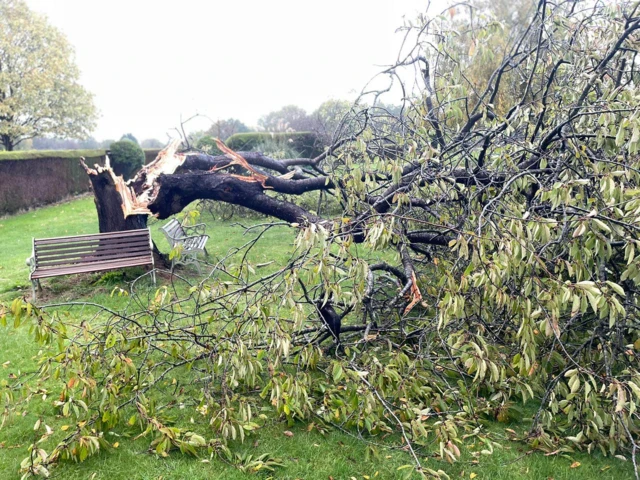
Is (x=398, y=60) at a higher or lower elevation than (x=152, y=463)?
higher

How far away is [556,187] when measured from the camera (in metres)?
2.32

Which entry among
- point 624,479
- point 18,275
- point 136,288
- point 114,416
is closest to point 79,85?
point 18,275

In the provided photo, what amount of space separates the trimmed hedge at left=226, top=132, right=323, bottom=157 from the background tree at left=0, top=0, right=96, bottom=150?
1142 cm

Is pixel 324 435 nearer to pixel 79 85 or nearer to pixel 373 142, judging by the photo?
pixel 373 142

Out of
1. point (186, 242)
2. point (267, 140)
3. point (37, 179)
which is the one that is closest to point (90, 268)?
point (186, 242)

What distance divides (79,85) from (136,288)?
72.5 ft

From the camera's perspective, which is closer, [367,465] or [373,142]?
[367,465]

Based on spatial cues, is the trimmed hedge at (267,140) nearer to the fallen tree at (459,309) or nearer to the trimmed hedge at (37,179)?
the trimmed hedge at (37,179)

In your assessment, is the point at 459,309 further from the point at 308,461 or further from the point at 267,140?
the point at 267,140

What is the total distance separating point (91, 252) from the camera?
5.86 meters

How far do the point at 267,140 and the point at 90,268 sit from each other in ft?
31.6

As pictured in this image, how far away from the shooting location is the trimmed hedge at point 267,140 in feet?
51.7

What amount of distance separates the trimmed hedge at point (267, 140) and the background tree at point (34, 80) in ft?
37.5

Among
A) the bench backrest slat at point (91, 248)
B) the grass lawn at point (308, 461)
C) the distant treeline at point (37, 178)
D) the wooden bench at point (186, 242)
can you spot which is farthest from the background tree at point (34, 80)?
the grass lawn at point (308, 461)
